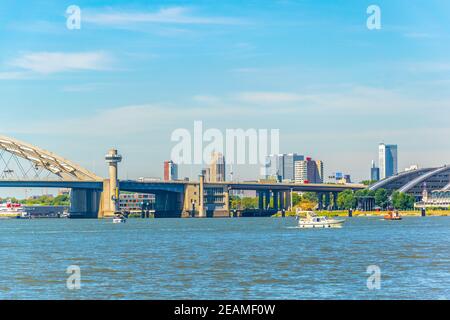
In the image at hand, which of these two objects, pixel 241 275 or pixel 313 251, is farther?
pixel 313 251

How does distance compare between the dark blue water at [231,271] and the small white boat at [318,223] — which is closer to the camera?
the dark blue water at [231,271]

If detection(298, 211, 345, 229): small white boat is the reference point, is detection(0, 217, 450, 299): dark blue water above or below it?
below

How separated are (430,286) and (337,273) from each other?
7066mm

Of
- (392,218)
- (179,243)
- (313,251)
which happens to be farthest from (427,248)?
(392,218)

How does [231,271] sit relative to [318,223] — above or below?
below

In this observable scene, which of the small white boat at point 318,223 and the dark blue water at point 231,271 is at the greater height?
the small white boat at point 318,223

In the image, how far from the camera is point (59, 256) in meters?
61.8

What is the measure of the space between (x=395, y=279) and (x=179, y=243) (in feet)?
121

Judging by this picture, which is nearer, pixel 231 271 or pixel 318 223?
pixel 231 271

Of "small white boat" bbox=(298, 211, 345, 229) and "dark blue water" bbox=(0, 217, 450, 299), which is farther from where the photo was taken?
"small white boat" bbox=(298, 211, 345, 229)
